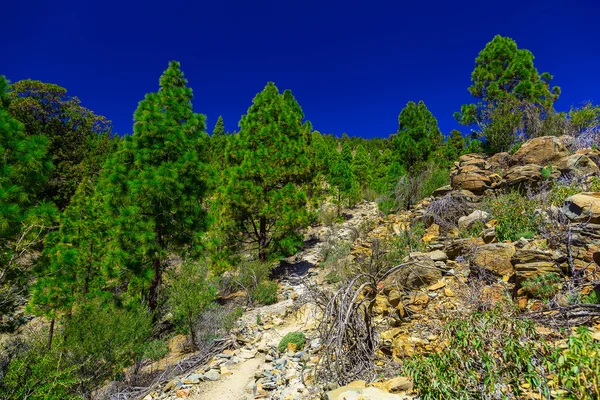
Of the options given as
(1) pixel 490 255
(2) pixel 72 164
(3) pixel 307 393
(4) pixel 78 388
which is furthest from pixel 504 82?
(2) pixel 72 164

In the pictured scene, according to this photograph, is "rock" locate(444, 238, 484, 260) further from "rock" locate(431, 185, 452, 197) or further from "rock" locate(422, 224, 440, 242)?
"rock" locate(431, 185, 452, 197)

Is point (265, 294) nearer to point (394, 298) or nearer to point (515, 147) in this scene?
point (394, 298)

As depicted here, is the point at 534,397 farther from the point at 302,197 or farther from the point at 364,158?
the point at 364,158

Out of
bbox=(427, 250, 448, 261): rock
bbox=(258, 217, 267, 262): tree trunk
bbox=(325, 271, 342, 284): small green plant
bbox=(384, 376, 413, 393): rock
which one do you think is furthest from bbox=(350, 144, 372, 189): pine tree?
bbox=(384, 376, 413, 393): rock

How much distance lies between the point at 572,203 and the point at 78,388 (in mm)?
10078

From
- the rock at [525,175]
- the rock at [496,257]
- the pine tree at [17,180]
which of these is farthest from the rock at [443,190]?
the pine tree at [17,180]

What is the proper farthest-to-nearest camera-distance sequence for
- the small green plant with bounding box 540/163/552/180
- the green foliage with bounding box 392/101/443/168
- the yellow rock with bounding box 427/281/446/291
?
the green foliage with bounding box 392/101/443/168 < the small green plant with bounding box 540/163/552/180 < the yellow rock with bounding box 427/281/446/291

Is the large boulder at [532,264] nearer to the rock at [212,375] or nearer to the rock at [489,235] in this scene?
the rock at [489,235]

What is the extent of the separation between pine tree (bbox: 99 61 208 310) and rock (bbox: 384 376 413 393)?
725 centimetres

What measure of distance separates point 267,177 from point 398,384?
30.2 feet

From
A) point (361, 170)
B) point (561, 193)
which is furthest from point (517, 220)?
point (361, 170)

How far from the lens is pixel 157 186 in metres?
8.21

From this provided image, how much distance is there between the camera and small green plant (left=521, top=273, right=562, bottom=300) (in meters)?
4.05

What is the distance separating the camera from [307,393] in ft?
13.3
